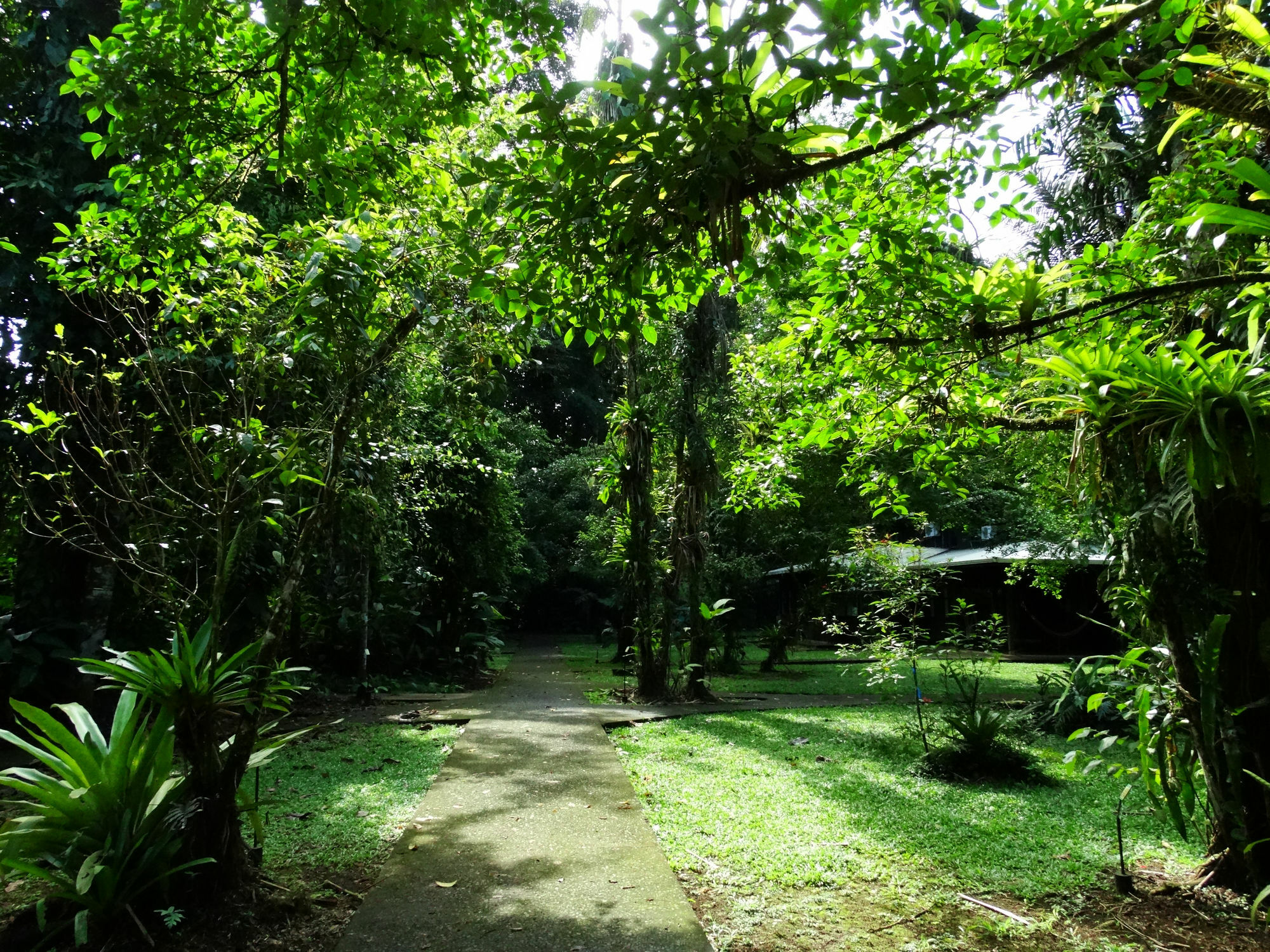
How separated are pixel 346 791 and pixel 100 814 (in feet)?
9.11

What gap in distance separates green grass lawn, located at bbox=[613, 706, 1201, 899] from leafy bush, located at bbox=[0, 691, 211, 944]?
254cm

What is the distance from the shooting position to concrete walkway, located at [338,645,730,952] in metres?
3.32

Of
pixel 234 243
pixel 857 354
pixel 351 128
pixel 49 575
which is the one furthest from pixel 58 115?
pixel 857 354

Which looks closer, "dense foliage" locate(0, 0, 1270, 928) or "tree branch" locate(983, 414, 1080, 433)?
"dense foliage" locate(0, 0, 1270, 928)

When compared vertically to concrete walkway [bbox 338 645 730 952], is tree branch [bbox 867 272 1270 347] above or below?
above

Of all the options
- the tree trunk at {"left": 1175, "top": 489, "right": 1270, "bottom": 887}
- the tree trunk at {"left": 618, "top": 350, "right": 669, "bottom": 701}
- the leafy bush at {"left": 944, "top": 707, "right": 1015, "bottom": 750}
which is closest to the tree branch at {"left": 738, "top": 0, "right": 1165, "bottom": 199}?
the tree trunk at {"left": 1175, "top": 489, "right": 1270, "bottom": 887}

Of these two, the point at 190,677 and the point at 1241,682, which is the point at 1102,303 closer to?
the point at 1241,682

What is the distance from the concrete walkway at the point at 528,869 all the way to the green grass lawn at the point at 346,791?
0.21 meters

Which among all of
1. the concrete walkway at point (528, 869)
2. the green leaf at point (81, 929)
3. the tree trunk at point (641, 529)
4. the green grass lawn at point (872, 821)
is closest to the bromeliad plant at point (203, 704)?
the green leaf at point (81, 929)

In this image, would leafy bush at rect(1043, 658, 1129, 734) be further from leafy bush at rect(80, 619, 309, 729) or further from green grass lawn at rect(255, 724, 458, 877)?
leafy bush at rect(80, 619, 309, 729)

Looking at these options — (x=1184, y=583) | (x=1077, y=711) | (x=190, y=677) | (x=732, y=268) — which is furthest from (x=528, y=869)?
(x=1077, y=711)

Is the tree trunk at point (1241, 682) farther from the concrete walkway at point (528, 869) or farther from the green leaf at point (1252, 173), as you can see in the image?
the concrete walkway at point (528, 869)

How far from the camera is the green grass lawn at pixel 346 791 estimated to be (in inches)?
176

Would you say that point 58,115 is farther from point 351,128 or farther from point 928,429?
point 928,429
